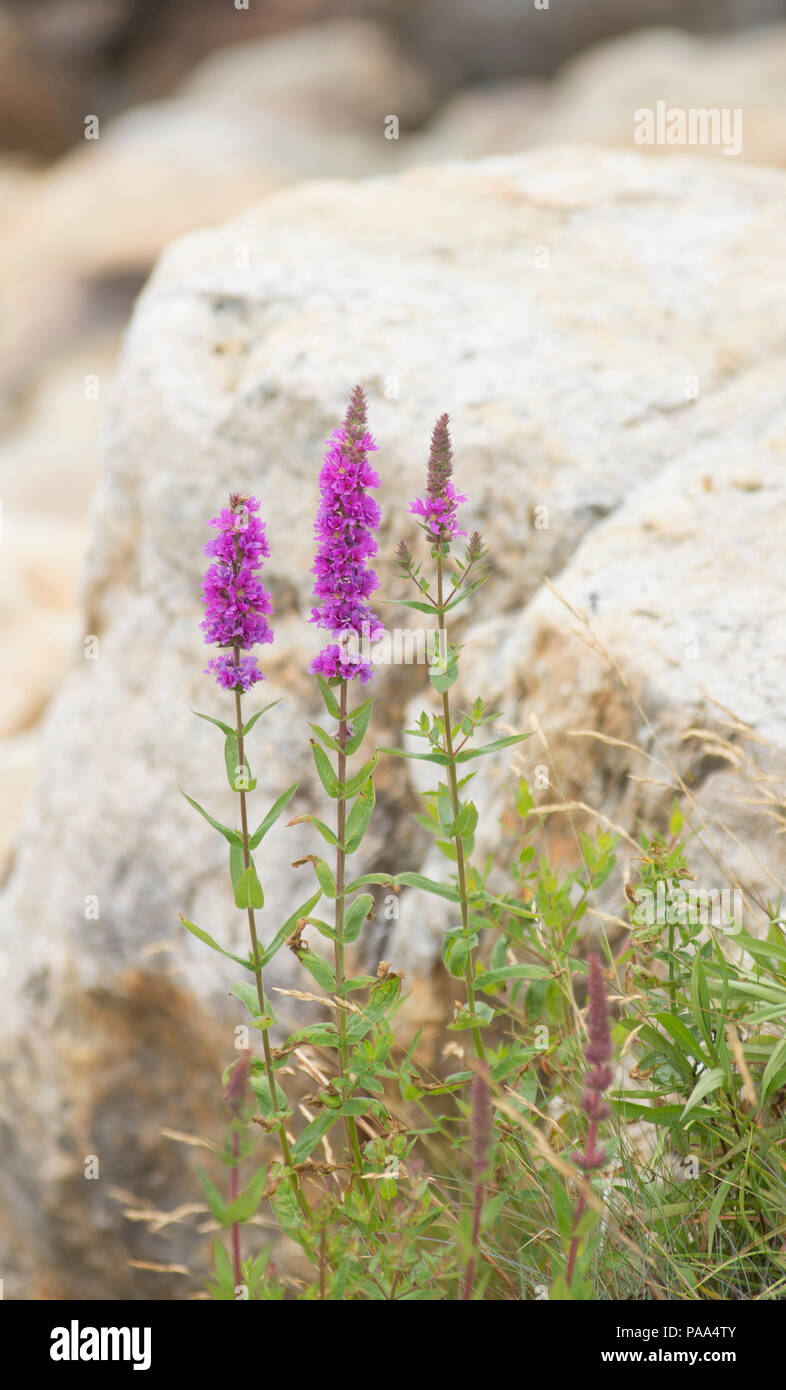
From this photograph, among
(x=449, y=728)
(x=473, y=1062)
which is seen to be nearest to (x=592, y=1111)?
(x=473, y=1062)

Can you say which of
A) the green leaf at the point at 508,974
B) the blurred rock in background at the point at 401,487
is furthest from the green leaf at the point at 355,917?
the blurred rock in background at the point at 401,487

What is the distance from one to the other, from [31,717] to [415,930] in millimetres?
4729

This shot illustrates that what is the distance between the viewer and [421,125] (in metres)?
18.7

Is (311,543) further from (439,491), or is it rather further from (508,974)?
(508,974)

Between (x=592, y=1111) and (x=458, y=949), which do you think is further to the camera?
(x=458, y=949)

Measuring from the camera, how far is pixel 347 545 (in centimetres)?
193

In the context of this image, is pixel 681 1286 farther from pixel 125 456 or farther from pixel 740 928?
pixel 125 456

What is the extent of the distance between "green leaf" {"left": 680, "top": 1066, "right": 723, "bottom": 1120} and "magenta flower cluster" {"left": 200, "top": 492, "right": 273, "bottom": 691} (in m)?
1.03

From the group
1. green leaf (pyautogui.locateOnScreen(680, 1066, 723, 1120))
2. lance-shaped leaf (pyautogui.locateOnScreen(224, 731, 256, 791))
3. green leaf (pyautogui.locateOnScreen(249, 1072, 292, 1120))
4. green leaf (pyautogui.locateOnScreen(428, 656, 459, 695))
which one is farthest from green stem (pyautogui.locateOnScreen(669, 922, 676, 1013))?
lance-shaped leaf (pyautogui.locateOnScreen(224, 731, 256, 791))

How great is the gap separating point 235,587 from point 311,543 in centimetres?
178

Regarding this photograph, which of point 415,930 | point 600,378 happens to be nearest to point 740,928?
point 415,930

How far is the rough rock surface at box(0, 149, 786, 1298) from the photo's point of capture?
3094 mm

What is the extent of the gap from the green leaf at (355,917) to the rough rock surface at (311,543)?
0.92 metres

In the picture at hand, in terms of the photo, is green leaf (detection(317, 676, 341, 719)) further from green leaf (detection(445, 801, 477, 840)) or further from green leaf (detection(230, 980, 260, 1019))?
green leaf (detection(230, 980, 260, 1019))
